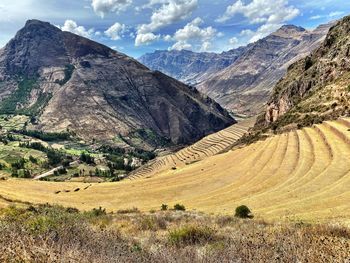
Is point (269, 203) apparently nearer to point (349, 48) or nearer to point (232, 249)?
point (232, 249)

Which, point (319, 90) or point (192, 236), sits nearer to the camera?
point (192, 236)

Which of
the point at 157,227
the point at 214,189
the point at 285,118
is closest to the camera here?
the point at 157,227

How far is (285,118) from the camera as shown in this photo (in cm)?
9875

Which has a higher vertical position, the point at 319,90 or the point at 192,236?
the point at 319,90

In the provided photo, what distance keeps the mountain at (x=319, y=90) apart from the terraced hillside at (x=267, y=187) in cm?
977

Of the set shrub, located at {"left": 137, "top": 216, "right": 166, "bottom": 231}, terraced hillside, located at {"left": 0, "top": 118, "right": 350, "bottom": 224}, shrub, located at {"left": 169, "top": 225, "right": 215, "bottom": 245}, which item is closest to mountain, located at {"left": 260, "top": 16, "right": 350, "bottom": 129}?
terraced hillside, located at {"left": 0, "top": 118, "right": 350, "bottom": 224}

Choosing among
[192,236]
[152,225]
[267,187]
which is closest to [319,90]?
[267,187]

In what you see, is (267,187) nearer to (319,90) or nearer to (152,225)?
(152,225)

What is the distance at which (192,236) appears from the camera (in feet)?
42.9

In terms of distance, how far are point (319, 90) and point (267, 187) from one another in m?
66.9

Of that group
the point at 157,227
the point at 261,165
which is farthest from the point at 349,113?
the point at 157,227

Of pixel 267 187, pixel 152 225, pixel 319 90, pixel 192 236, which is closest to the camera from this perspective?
pixel 192 236

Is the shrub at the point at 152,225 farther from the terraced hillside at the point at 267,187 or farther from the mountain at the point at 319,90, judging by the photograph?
the mountain at the point at 319,90

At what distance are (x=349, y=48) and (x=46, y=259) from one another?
114 meters
